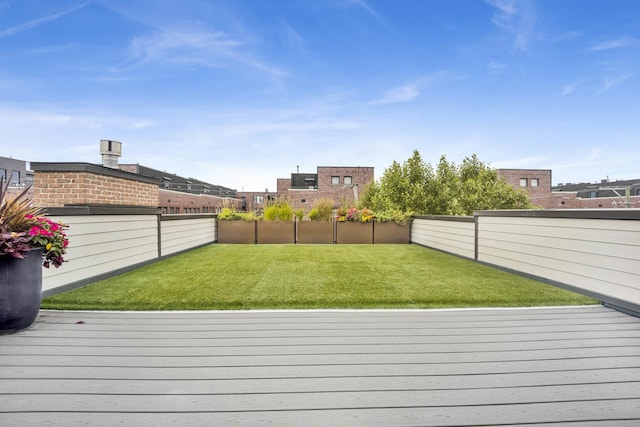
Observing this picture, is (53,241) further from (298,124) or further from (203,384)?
(298,124)

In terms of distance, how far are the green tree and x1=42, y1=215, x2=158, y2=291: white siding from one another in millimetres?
6896

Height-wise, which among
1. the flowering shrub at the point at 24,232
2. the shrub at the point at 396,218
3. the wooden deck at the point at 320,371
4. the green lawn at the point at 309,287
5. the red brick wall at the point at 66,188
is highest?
the red brick wall at the point at 66,188

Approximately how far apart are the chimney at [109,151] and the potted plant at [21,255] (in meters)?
4.22

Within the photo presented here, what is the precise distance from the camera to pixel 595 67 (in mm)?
11109

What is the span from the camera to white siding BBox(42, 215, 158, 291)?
11.9 feet

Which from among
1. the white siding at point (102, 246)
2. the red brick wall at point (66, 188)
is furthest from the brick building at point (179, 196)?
the red brick wall at point (66, 188)

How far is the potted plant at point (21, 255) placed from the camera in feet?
7.51

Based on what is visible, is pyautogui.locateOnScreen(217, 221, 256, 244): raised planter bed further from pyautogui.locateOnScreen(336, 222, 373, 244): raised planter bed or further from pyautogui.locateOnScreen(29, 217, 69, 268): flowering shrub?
pyautogui.locateOnScreen(29, 217, 69, 268): flowering shrub

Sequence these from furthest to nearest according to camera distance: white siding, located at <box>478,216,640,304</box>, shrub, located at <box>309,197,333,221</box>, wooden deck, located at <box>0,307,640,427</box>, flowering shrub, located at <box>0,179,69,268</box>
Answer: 1. shrub, located at <box>309,197,333,221</box>
2. white siding, located at <box>478,216,640,304</box>
3. flowering shrub, located at <box>0,179,69,268</box>
4. wooden deck, located at <box>0,307,640,427</box>

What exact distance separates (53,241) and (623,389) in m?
3.88

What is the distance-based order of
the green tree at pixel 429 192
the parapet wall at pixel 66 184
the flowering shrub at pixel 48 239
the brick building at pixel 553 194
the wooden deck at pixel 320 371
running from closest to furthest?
the wooden deck at pixel 320 371 < the flowering shrub at pixel 48 239 < the parapet wall at pixel 66 184 < the green tree at pixel 429 192 < the brick building at pixel 553 194

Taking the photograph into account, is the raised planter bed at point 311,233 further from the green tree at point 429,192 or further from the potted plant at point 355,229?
the green tree at point 429,192

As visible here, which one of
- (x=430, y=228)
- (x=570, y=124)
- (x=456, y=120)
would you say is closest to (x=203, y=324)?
(x=430, y=228)

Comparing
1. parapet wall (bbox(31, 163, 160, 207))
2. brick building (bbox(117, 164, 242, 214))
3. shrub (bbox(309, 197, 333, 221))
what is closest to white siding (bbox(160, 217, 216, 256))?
parapet wall (bbox(31, 163, 160, 207))
